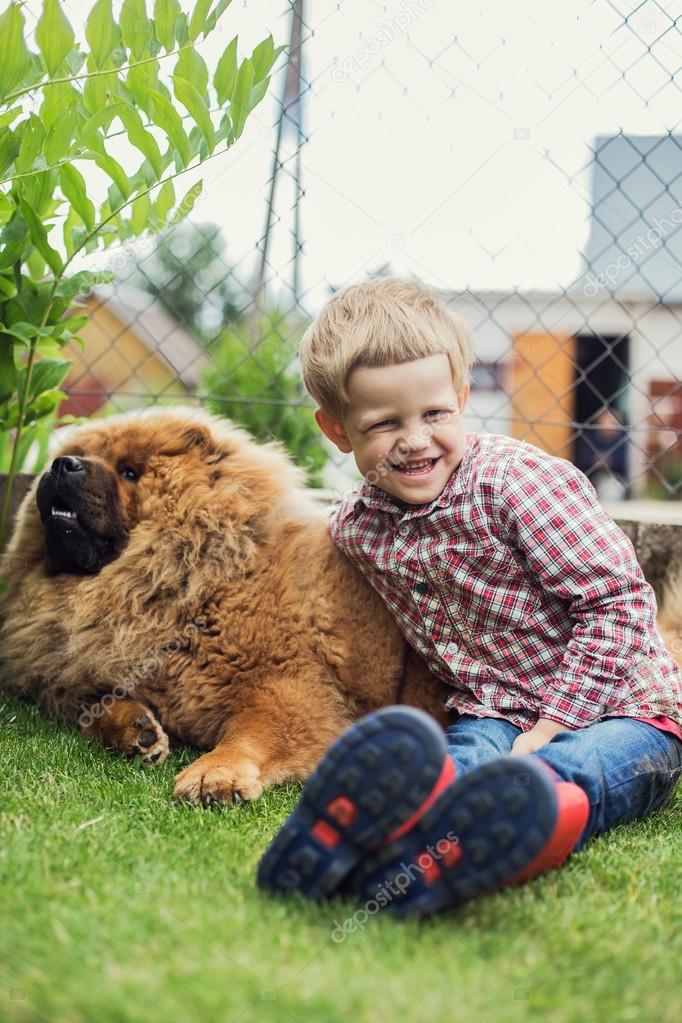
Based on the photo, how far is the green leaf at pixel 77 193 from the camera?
6.78ft

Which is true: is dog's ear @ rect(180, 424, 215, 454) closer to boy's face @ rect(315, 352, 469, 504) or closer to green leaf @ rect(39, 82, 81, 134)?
boy's face @ rect(315, 352, 469, 504)

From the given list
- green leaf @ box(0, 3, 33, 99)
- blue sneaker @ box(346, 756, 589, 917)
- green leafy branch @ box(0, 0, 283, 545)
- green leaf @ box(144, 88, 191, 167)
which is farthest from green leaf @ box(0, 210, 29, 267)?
blue sneaker @ box(346, 756, 589, 917)

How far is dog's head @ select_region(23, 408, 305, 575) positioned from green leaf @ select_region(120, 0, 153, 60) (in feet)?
2.76

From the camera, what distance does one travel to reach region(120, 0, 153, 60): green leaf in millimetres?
1873

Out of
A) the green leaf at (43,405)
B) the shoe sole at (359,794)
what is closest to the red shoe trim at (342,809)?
the shoe sole at (359,794)

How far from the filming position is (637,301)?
19.7 feet

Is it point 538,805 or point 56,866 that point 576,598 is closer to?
point 538,805

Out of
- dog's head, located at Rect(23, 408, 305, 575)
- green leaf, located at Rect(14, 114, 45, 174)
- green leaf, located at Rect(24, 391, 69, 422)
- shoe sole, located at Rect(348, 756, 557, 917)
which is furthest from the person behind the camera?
green leaf, located at Rect(24, 391, 69, 422)

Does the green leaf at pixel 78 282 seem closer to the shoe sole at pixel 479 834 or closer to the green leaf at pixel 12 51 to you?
the green leaf at pixel 12 51

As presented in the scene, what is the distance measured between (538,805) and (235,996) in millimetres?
453

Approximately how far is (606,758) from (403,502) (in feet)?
2.14

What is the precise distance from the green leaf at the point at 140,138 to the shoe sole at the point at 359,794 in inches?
56.5

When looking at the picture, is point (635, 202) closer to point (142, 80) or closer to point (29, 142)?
point (142, 80)

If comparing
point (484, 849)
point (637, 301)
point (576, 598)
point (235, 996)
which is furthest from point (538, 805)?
point (637, 301)
